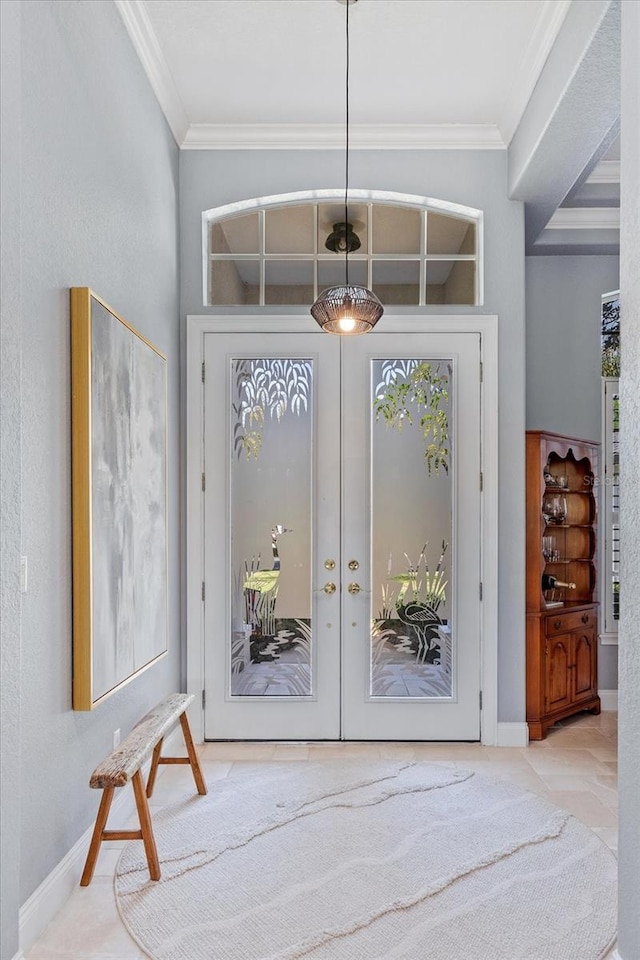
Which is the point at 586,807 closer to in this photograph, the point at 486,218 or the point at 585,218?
the point at 486,218

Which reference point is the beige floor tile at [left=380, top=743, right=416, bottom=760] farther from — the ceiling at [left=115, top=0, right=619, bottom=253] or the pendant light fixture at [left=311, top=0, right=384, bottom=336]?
the ceiling at [left=115, top=0, right=619, bottom=253]

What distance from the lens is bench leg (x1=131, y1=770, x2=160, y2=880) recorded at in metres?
2.34

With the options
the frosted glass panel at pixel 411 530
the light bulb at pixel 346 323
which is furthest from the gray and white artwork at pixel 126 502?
the frosted glass panel at pixel 411 530

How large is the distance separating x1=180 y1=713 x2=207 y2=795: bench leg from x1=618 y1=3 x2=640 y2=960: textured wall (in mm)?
1819

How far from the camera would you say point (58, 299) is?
221 cm

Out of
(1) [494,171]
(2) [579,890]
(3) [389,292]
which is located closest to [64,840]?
(2) [579,890]

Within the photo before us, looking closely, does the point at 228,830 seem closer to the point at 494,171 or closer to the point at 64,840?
the point at 64,840

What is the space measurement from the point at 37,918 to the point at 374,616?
2.17 m

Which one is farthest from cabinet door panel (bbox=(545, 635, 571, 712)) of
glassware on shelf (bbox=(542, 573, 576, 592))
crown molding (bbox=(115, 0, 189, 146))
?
crown molding (bbox=(115, 0, 189, 146))

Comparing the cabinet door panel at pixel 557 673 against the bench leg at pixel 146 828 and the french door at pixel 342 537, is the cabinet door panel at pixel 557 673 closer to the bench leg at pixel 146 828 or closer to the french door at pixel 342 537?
the french door at pixel 342 537

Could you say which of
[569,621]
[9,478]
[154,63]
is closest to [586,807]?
[569,621]

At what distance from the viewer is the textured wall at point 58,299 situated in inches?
79.6

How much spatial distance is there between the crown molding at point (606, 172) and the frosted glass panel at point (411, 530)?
154cm

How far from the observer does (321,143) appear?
3.81 metres
